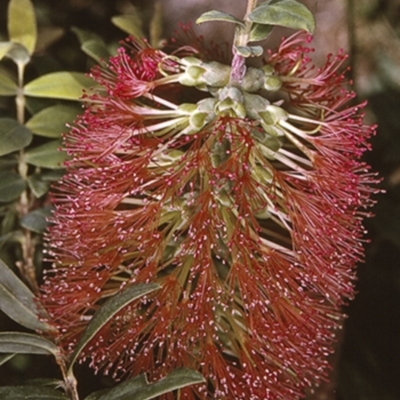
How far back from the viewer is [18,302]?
3.84 feet

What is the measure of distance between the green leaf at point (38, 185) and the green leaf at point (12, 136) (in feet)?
0.28

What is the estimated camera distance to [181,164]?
1.10 m

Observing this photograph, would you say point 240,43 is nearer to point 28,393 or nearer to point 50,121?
point 50,121

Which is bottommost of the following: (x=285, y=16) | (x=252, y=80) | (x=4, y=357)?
(x=4, y=357)

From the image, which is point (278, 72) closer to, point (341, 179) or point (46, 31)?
point (341, 179)

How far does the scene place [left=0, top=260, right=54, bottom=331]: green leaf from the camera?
1.16 meters

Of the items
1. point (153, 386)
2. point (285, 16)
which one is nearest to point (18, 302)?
point (153, 386)

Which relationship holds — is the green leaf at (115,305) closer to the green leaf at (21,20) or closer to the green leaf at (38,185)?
the green leaf at (38,185)

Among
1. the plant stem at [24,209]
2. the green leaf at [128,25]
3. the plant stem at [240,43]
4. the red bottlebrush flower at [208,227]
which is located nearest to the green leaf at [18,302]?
the red bottlebrush flower at [208,227]

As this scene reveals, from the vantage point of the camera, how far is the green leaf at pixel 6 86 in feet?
4.44

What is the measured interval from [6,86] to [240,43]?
0.50m

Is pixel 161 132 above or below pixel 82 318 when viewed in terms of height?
above

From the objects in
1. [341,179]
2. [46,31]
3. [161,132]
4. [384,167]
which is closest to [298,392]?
[341,179]

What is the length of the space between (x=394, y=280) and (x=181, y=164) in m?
0.74
